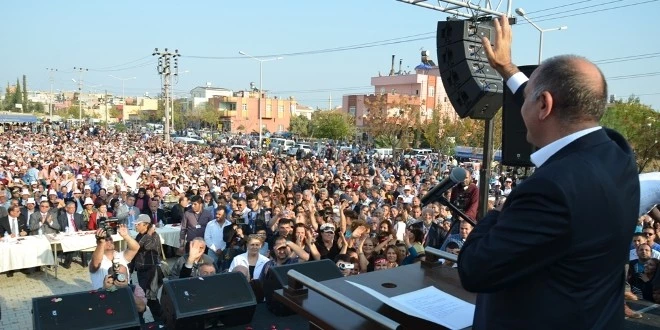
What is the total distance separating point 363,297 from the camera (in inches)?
73.5

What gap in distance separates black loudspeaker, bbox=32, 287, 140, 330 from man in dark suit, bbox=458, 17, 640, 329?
2.74m

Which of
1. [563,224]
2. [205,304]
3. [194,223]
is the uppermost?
[563,224]

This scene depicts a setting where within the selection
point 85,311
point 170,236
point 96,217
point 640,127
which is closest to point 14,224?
point 96,217

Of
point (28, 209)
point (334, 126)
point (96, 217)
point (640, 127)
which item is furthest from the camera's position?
point (334, 126)

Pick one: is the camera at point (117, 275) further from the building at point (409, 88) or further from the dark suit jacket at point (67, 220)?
the building at point (409, 88)

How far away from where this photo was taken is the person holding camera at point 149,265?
20.1 ft

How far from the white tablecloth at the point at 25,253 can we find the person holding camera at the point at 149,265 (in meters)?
2.71

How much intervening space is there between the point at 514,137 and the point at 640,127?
104 feet

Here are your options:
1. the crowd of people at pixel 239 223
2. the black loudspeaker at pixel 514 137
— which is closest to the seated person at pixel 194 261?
the crowd of people at pixel 239 223

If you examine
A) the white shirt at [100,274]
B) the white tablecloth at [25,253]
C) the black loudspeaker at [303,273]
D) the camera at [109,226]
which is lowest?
the white tablecloth at [25,253]

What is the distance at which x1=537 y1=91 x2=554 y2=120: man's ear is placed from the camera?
4.06ft

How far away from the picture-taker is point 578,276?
1181 millimetres

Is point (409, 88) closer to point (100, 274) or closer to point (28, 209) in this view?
point (28, 209)

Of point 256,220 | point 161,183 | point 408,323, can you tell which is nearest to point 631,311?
point 408,323
